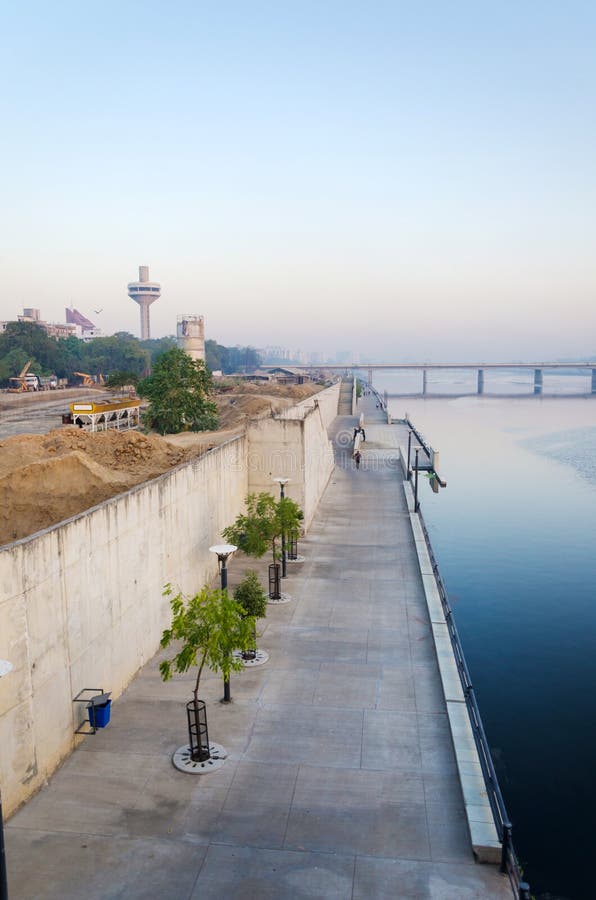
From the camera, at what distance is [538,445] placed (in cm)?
7175

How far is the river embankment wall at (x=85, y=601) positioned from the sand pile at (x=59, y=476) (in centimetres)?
240

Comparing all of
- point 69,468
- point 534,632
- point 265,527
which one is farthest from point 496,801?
point 534,632

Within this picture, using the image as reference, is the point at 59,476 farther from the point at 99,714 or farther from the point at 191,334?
the point at 191,334

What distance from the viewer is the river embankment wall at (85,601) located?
8.95 meters

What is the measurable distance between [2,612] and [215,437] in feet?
70.0

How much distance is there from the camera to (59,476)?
16.8m

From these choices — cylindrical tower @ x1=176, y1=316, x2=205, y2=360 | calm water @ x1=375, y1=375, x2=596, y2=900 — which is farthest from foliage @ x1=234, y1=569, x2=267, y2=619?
cylindrical tower @ x1=176, y1=316, x2=205, y2=360

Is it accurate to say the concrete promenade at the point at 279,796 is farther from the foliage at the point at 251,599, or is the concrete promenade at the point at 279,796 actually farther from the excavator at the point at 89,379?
the excavator at the point at 89,379

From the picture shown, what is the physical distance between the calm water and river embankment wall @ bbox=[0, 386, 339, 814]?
26.5 ft

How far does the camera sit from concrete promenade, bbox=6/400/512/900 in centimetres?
785

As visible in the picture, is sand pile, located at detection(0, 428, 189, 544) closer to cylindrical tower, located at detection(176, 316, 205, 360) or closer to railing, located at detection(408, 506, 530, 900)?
railing, located at detection(408, 506, 530, 900)

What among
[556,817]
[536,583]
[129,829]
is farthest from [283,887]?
[536,583]

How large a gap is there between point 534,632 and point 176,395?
77.1ft

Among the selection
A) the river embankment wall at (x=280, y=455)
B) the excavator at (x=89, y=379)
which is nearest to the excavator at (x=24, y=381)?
the excavator at (x=89, y=379)
